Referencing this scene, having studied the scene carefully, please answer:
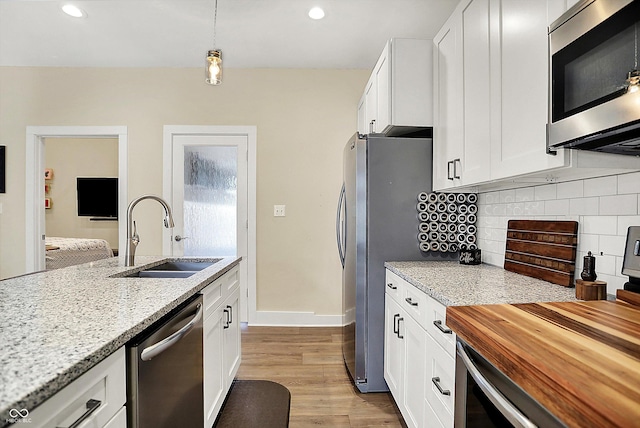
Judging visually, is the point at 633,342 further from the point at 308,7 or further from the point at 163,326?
the point at 308,7

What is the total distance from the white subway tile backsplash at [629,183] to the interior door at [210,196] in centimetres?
299

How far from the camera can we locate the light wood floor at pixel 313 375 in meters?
1.95

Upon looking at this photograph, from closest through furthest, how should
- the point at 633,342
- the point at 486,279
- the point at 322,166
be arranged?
the point at 633,342 → the point at 486,279 → the point at 322,166

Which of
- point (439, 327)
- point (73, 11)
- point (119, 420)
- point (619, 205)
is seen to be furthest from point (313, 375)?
point (73, 11)

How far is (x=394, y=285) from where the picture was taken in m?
2.00

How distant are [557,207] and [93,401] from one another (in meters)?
1.86

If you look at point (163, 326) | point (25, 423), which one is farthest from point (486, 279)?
point (25, 423)

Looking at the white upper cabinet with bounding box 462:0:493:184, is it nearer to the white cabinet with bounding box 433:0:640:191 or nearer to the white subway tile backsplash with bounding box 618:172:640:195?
the white cabinet with bounding box 433:0:640:191

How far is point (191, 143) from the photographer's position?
3.62 metres

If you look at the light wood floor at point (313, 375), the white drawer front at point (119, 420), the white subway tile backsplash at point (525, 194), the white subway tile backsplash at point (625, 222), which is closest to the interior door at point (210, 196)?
the light wood floor at point (313, 375)

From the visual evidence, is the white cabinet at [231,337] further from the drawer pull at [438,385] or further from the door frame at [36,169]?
the door frame at [36,169]

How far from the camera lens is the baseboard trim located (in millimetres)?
3557

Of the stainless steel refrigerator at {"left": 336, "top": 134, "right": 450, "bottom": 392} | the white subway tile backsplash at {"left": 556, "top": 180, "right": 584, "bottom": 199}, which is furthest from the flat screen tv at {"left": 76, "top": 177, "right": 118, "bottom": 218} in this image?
the white subway tile backsplash at {"left": 556, "top": 180, "right": 584, "bottom": 199}

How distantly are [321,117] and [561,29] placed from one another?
8.72 feet
